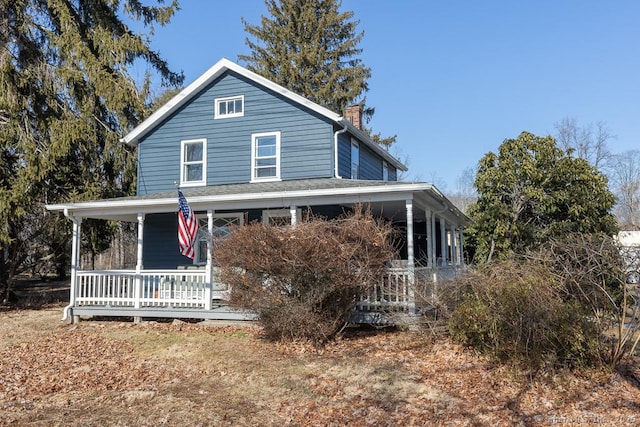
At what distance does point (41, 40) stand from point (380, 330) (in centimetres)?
1618

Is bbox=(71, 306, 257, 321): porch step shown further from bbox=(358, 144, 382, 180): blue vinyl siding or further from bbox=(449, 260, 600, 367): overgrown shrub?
bbox=(358, 144, 382, 180): blue vinyl siding

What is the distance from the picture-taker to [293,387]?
283 inches

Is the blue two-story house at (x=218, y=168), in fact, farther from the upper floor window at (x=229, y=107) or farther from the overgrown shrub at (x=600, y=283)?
the overgrown shrub at (x=600, y=283)

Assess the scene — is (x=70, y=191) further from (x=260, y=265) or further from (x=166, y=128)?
(x=260, y=265)

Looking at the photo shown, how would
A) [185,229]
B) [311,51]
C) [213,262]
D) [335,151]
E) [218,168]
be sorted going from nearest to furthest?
[185,229], [213,262], [335,151], [218,168], [311,51]

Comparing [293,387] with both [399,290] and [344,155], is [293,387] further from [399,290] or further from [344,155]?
[344,155]

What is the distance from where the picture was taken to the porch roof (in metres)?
11.0

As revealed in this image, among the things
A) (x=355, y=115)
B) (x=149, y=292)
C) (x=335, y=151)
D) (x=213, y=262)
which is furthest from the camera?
(x=355, y=115)

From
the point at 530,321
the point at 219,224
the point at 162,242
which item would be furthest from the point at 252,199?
the point at 530,321

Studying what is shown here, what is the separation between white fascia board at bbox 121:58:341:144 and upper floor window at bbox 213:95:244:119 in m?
0.73

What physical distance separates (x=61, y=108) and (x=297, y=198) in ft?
33.3

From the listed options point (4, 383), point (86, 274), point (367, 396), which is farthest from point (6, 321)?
point (367, 396)

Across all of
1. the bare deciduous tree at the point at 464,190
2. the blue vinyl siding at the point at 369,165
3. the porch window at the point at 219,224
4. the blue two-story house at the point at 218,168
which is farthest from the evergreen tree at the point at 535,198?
the bare deciduous tree at the point at 464,190

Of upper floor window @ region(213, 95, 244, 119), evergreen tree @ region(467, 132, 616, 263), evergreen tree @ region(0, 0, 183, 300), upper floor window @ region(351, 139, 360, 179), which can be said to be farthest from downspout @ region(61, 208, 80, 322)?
evergreen tree @ region(467, 132, 616, 263)
